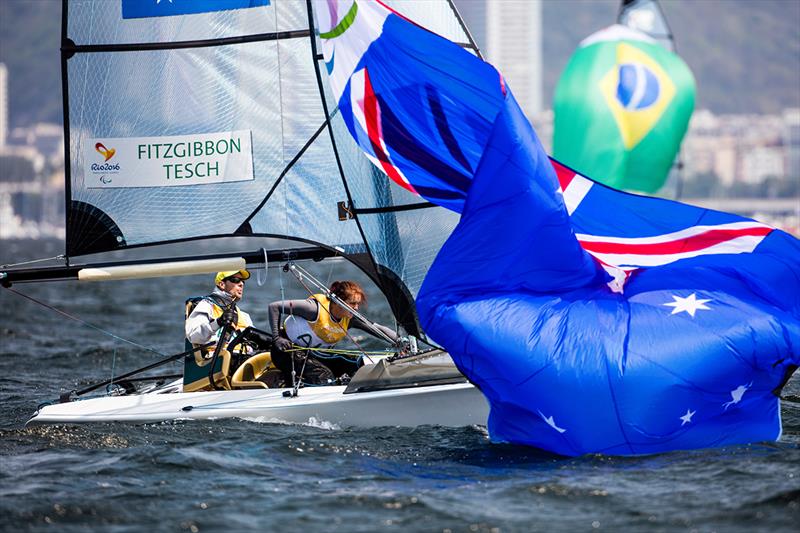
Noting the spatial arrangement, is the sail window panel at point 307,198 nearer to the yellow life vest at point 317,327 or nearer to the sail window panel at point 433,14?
the yellow life vest at point 317,327

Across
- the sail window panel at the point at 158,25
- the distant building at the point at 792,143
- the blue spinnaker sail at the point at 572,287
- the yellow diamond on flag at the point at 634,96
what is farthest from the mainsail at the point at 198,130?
the distant building at the point at 792,143

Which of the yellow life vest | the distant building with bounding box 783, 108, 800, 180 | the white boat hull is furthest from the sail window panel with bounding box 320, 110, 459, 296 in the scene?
the distant building with bounding box 783, 108, 800, 180

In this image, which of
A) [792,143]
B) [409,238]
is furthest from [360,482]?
[792,143]

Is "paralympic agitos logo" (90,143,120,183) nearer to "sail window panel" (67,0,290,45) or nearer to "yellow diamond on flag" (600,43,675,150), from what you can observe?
"sail window panel" (67,0,290,45)

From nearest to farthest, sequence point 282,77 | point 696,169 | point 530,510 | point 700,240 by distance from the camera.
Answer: point 530,510 < point 700,240 < point 282,77 < point 696,169

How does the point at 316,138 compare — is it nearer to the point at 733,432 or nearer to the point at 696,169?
the point at 733,432

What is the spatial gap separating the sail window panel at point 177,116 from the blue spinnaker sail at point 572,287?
103cm

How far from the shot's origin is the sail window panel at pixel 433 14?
7410 millimetres

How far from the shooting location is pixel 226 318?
716 cm

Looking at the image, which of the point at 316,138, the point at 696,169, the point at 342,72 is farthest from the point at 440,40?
the point at 696,169

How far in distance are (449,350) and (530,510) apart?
48.0 inches

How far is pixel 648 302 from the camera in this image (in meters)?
6.27

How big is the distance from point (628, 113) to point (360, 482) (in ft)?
46.7

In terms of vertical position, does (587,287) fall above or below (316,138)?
below
